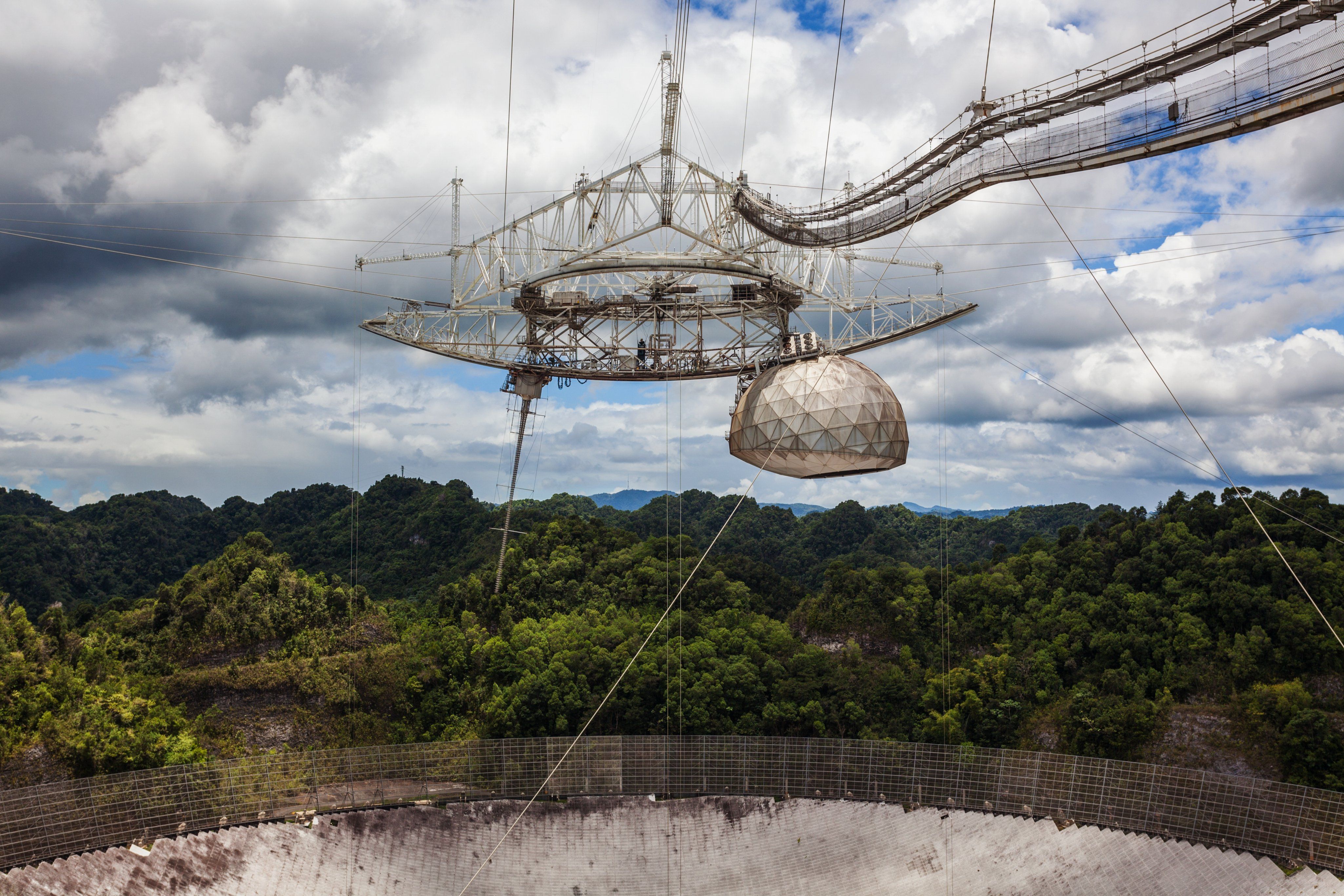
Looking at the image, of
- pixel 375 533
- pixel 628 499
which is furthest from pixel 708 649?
pixel 628 499

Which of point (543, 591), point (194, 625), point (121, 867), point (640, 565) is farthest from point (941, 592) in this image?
point (121, 867)

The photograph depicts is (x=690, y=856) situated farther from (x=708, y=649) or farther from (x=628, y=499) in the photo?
(x=628, y=499)

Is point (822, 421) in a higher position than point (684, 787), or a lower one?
higher

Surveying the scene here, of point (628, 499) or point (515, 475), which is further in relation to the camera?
point (628, 499)

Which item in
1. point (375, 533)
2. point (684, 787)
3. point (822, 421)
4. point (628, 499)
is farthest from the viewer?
point (628, 499)

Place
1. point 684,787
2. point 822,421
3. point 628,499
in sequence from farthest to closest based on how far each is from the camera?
point 628,499 → point 684,787 → point 822,421

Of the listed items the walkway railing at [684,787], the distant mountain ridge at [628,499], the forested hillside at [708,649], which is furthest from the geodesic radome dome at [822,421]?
the distant mountain ridge at [628,499]

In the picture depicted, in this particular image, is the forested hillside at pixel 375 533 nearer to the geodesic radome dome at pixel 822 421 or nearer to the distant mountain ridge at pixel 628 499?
the geodesic radome dome at pixel 822 421

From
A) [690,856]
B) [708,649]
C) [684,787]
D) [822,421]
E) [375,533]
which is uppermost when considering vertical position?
[822,421]
